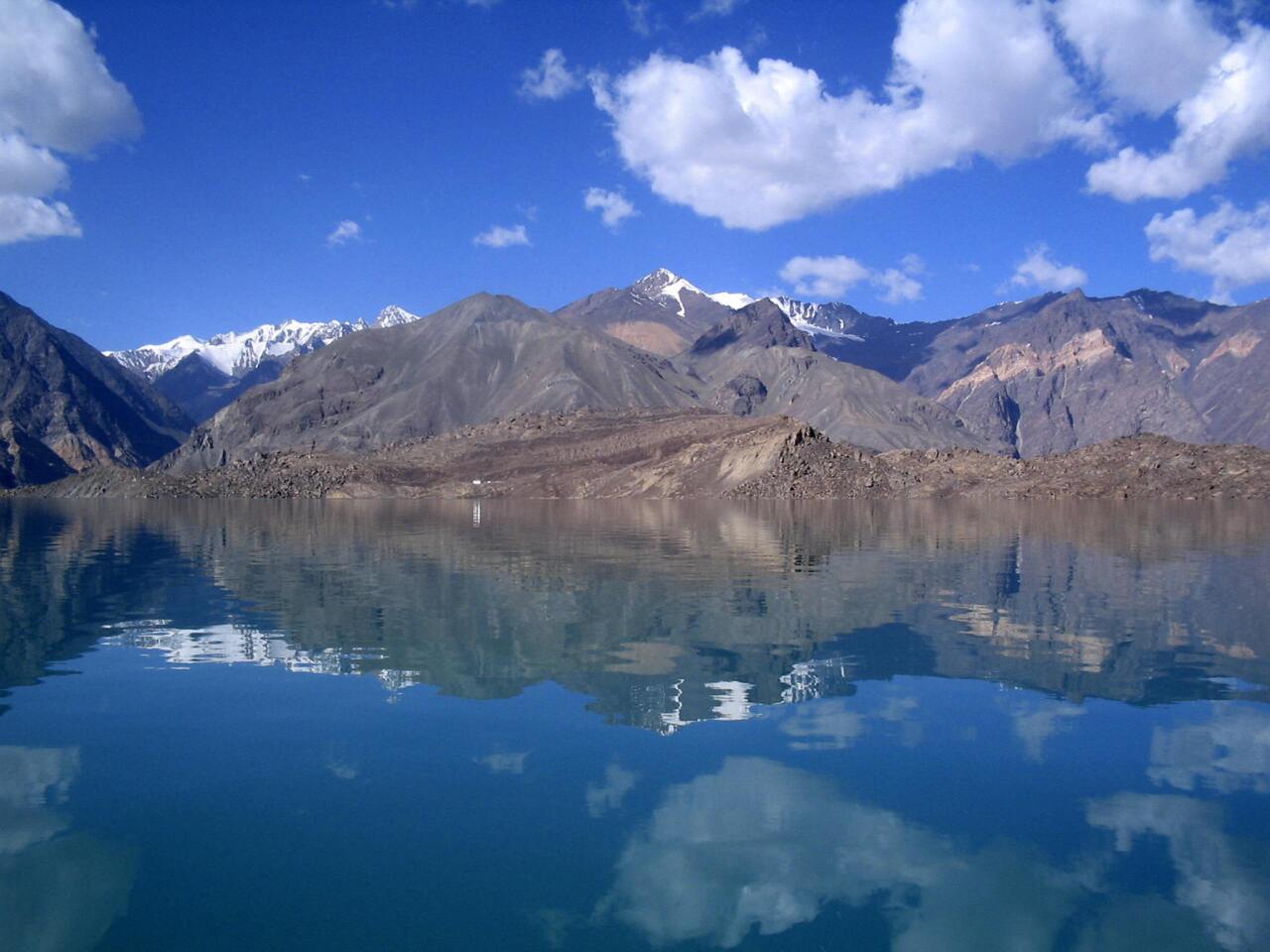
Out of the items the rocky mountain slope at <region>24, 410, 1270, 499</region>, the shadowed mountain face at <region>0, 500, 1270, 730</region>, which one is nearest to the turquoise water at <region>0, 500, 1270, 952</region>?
the shadowed mountain face at <region>0, 500, 1270, 730</region>

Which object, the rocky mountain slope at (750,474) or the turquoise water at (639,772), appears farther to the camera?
the rocky mountain slope at (750,474)

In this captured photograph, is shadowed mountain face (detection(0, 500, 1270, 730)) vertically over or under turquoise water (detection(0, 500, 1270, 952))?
over

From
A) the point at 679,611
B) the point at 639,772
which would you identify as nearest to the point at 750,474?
the point at 679,611

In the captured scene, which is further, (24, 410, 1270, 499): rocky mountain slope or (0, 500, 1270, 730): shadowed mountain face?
(24, 410, 1270, 499): rocky mountain slope

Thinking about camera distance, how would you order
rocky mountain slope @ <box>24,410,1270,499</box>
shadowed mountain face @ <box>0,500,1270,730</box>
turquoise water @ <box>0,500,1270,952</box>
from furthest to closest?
rocky mountain slope @ <box>24,410,1270,499</box> → shadowed mountain face @ <box>0,500,1270,730</box> → turquoise water @ <box>0,500,1270,952</box>

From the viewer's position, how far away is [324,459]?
199500 mm

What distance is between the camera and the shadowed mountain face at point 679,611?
2214cm

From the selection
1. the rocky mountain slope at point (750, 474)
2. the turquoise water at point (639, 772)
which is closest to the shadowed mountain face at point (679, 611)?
the turquoise water at point (639, 772)

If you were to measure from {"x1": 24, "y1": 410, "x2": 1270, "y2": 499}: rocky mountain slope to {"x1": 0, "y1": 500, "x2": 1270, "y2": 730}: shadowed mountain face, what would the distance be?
286 feet

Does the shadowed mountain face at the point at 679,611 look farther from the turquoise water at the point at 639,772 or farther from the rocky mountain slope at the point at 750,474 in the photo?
the rocky mountain slope at the point at 750,474

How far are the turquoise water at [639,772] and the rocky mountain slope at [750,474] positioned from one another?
120 metres

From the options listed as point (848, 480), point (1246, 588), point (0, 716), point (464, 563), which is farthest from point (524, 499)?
point (0, 716)

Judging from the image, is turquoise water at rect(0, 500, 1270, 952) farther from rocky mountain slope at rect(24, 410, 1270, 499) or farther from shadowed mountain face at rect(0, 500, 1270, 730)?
rocky mountain slope at rect(24, 410, 1270, 499)

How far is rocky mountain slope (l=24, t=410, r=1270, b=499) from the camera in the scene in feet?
485
